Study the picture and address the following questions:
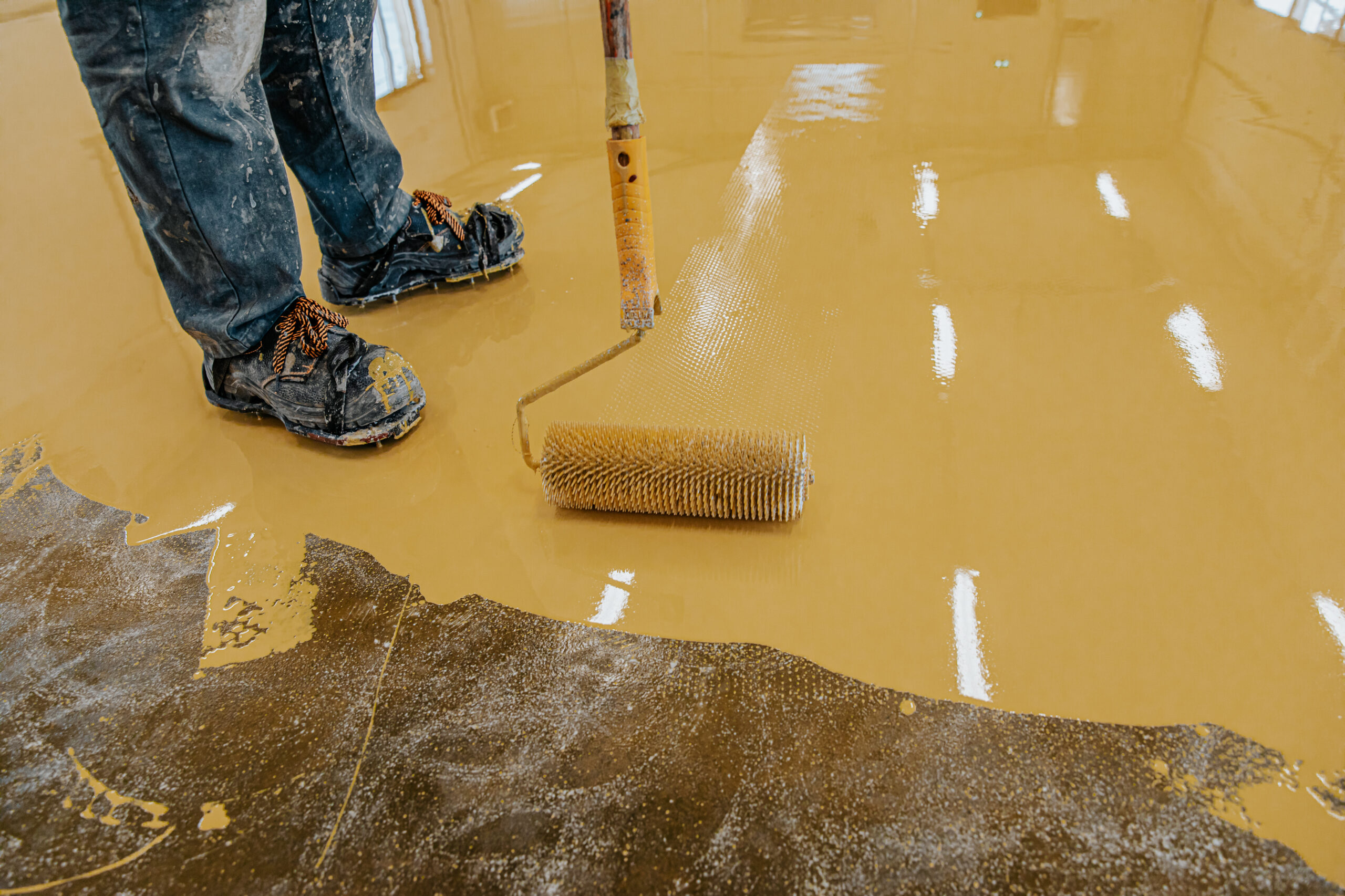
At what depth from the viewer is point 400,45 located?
411cm

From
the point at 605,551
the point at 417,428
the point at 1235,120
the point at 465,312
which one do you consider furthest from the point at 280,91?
the point at 1235,120

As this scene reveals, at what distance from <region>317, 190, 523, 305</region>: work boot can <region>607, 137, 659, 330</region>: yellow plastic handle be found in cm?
107

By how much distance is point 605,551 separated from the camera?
1447 mm

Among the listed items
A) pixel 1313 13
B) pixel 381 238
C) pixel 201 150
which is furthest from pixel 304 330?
pixel 1313 13

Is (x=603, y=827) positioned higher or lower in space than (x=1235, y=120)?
lower

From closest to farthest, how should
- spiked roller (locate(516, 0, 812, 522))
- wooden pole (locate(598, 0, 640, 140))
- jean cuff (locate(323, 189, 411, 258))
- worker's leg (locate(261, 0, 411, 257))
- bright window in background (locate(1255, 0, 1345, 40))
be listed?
wooden pole (locate(598, 0, 640, 140)), spiked roller (locate(516, 0, 812, 522)), worker's leg (locate(261, 0, 411, 257)), jean cuff (locate(323, 189, 411, 258)), bright window in background (locate(1255, 0, 1345, 40))

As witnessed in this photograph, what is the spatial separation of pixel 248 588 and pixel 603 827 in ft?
2.69

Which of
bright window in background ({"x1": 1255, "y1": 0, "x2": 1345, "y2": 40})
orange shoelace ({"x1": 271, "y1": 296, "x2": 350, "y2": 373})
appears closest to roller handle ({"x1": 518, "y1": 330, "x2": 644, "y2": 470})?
orange shoelace ({"x1": 271, "y1": 296, "x2": 350, "y2": 373})

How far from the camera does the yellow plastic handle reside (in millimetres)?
1280

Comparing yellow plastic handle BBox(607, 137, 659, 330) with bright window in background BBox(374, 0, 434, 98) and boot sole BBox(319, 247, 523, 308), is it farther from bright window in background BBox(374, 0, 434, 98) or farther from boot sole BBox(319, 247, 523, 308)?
bright window in background BBox(374, 0, 434, 98)

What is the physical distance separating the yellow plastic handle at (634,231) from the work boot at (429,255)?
1074 millimetres

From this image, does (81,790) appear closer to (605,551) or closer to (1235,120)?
(605,551)

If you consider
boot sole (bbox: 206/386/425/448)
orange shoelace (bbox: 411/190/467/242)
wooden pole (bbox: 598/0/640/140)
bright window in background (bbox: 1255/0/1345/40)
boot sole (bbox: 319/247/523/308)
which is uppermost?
wooden pole (bbox: 598/0/640/140)

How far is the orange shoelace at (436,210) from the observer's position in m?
2.28
